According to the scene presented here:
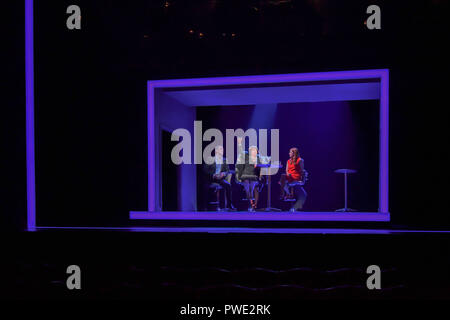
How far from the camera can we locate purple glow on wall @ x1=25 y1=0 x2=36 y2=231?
4449 millimetres

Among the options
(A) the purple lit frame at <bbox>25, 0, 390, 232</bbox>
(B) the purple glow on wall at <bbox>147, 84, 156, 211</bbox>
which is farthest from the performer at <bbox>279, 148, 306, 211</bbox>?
(B) the purple glow on wall at <bbox>147, 84, 156, 211</bbox>

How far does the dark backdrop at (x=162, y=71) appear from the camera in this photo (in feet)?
13.1

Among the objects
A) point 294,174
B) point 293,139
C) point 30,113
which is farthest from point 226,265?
point 293,139

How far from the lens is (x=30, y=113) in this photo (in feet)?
14.6

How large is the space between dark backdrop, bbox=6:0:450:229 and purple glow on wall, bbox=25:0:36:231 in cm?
8

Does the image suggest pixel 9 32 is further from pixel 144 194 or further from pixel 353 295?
pixel 353 295

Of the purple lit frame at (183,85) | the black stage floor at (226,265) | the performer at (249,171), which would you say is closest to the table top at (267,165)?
the performer at (249,171)

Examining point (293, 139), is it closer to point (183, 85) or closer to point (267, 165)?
point (267, 165)

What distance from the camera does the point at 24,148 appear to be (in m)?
4.39

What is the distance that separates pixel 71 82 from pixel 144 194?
62.5 inches

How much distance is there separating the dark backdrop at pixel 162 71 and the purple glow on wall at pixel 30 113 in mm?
78

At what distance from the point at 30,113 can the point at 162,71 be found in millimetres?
1602
